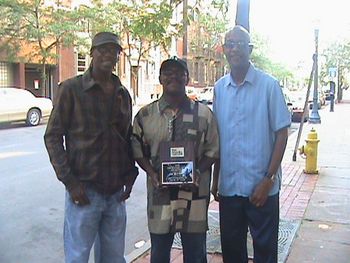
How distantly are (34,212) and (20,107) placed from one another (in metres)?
12.1

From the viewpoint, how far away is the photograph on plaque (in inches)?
118

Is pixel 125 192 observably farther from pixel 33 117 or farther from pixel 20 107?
pixel 33 117

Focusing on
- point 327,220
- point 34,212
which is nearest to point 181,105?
point 327,220

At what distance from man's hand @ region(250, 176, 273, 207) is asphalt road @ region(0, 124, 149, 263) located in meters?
2.33

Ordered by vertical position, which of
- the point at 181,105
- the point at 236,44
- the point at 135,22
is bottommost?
the point at 181,105

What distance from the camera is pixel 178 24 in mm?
5457

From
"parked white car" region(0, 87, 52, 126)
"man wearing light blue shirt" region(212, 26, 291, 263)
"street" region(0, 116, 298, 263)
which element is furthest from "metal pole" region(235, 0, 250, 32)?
"parked white car" region(0, 87, 52, 126)

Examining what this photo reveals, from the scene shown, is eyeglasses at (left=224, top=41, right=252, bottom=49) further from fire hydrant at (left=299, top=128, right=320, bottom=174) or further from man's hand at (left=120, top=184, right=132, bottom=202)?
fire hydrant at (left=299, top=128, right=320, bottom=174)

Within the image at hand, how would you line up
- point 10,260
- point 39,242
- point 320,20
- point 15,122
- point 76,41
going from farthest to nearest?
1. point 76,41
2. point 15,122
3. point 320,20
4. point 39,242
5. point 10,260

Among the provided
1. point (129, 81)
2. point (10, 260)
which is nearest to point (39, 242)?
point (10, 260)

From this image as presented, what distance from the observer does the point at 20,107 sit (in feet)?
58.7

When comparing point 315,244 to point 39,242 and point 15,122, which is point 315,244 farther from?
point 15,122

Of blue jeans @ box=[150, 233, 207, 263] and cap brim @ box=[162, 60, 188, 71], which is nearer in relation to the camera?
cap brim @ box=[162, 60, 188, 71]

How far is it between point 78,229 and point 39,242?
99.2 inches
